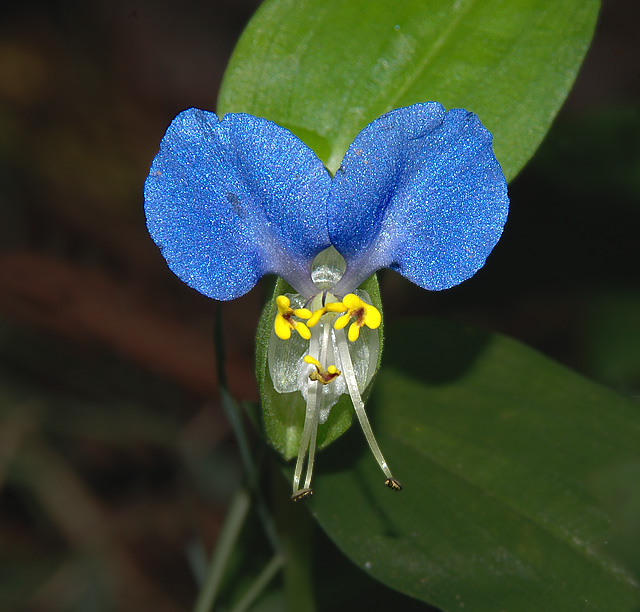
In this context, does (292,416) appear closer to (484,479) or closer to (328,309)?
(328,309)

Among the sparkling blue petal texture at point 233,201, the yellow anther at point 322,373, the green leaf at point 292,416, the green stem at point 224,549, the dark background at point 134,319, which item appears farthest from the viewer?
the dark background at point 134,319

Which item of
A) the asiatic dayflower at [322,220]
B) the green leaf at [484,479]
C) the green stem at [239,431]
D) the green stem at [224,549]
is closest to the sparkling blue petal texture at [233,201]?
the asiatic dayflower at [322,220]

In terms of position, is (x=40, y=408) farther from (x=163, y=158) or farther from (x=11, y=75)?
(x=163, y=158)

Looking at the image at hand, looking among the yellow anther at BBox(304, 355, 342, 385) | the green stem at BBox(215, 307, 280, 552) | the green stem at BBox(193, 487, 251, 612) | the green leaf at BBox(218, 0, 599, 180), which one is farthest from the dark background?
the yellow anther at BBox(304, 355, 342, 385)

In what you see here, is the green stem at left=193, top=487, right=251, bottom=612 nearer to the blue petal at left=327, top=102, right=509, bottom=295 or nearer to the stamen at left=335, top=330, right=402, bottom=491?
the stamen at left=335, top=330, right=402, bottom=491

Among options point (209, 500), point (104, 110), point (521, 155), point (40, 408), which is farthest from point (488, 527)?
point (104, 110)

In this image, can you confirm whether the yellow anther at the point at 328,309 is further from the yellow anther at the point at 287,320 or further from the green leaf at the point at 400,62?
the green leaf at the point at 400,62

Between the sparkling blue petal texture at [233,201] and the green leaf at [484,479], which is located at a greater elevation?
the sparkling blue petal texture at [233,201]

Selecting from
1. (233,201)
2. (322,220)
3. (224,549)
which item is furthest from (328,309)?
(224,549)
